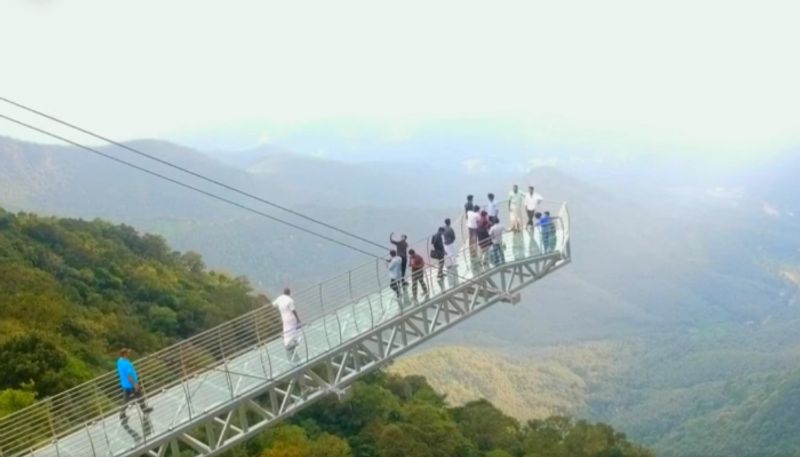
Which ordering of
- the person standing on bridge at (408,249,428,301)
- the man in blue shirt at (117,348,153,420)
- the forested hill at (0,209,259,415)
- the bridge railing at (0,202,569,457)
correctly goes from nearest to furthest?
1. the man in blue shirt at (117,348,153,420)
2. the bridge railing at (0,202,569,457)
3. the person standing on bridge at (408,249,428,301)
4. the forested hill at (0,209,259,415)

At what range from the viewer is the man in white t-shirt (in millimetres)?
18156

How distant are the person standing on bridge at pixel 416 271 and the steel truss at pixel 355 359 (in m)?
0.41

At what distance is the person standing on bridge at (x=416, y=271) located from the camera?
20.3 m

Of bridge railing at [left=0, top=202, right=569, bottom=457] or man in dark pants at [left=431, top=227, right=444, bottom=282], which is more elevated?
man in dark pants at [left=431, top=227, right=444, bottom=282]

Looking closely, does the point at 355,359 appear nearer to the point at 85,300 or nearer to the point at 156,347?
the point at 156,347

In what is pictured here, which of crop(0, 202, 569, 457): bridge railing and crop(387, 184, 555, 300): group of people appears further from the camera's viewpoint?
crop(387, 184, 555, 300): group of people

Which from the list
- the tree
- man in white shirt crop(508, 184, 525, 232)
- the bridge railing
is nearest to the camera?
the bridge railing

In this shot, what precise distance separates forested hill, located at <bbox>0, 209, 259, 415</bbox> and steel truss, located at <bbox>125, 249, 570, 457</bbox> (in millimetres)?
6223

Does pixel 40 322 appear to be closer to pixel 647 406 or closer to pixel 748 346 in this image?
pixel 647 406

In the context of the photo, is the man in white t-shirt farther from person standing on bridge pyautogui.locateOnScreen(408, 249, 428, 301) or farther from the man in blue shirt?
the man in blue shirt

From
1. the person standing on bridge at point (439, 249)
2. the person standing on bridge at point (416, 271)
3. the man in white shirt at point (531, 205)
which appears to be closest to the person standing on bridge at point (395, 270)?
the person standing on bridge at point (416, 271)

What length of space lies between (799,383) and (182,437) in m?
105

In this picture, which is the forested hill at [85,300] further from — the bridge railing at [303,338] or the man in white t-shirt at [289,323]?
the man in white t-shirt at [289,323]

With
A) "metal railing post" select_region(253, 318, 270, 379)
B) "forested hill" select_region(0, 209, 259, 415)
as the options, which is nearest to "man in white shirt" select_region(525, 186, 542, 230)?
"metal railing post" select_region(253, 318, 270, 379)
